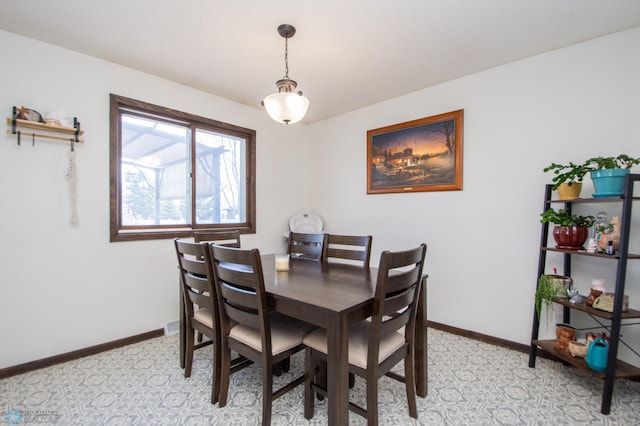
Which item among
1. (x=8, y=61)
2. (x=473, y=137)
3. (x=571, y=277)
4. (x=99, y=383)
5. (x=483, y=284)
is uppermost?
(x=8, y=61)

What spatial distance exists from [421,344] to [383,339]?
38cm

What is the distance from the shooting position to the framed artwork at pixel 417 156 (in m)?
2.78

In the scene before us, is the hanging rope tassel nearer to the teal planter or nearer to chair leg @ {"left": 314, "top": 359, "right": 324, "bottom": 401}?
chair leg @ {"left": 314, "top": 359, "right": 324, "bottom": 401}

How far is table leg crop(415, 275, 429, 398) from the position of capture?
1734 mm

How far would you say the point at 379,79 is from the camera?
109 inches

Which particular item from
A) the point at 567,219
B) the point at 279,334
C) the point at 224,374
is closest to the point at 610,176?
the point at 567,219

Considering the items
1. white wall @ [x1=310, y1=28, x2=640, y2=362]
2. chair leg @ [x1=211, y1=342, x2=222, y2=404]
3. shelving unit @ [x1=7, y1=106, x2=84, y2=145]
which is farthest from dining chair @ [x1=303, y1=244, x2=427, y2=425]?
shelving unit @ [x1=7, y1=106, x2=84, y2=145]

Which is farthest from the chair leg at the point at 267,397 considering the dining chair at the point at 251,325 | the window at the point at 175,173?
the window at the point at 175,173

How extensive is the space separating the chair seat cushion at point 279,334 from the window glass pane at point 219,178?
5.77 feet

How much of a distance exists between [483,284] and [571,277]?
2.04 feet

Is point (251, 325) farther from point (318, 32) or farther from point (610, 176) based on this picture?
point (610, 176)

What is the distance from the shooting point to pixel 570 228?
1960 mm

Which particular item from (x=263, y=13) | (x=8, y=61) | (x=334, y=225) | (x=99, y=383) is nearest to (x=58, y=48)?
(x=8, y=61)

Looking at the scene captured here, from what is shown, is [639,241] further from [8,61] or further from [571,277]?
[8,61]
